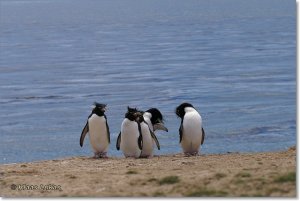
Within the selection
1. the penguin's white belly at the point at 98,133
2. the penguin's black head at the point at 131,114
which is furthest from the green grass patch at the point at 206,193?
the penguin's white belly at the point at 98,133

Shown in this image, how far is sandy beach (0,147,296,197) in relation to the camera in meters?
7.54

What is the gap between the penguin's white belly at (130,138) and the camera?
12211mm

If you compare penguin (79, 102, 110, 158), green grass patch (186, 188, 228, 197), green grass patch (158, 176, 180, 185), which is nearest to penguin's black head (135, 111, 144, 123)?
penguin (79, 102, 110, 158)

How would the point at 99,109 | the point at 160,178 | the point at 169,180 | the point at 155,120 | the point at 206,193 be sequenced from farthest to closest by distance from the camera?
the point at 155,120
the point at 99,109
the point at 160,178
the point at 169,180
the point at 206,193

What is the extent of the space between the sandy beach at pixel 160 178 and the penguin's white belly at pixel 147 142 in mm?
1623

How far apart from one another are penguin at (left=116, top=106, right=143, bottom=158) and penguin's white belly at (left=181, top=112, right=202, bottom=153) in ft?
2.29

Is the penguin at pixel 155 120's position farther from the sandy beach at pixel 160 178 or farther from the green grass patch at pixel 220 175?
the green grass patch at pixel 220 175

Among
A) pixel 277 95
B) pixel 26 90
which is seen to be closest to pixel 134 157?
pixel 277 95

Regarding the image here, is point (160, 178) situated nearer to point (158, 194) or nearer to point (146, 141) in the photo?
point (158, 194)

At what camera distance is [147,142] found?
40.3 ft

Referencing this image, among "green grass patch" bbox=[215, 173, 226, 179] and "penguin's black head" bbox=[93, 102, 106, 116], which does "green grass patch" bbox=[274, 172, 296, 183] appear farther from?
"penguin's black head" bbox=[93, 102, 106, 116]

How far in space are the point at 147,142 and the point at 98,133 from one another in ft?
2.57

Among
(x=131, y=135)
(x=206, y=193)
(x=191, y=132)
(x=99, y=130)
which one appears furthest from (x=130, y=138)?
(x=206, y=193)

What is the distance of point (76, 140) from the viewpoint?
1563cm
